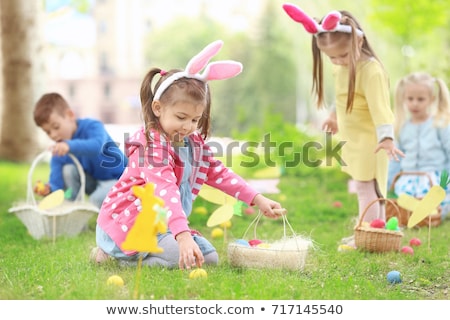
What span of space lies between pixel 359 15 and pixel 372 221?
987 centimetres

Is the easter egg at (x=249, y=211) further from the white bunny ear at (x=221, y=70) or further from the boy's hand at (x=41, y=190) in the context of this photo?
the white bunny ear at (x=221, y=70)

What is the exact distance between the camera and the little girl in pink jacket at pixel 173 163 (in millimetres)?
2645

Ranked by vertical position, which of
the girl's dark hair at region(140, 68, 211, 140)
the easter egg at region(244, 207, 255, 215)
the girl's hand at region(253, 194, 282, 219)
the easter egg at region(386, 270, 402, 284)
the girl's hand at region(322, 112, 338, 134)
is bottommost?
the easter egg at region(244, 207, 255, 215)

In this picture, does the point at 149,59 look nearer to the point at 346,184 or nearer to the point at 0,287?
the point at 346,184

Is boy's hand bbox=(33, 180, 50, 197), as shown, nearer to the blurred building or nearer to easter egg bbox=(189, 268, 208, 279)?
easter egg bbox=(189, 268, 208, 279)

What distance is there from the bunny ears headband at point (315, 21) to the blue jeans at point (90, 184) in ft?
5.29

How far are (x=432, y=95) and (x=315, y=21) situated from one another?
1608 mm

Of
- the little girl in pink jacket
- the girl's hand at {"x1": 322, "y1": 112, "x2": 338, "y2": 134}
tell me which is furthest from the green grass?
the girl's hand at {"x1": 322, "y1": 112, "x2": 338, "y2": 134}

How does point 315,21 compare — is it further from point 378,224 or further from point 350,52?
point 378,224

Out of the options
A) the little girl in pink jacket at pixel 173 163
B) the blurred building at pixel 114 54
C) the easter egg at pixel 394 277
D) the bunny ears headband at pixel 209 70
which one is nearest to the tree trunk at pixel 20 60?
the little girl in pink jacket at pixel 173 163

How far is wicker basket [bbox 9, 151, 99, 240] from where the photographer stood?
11.9 feet

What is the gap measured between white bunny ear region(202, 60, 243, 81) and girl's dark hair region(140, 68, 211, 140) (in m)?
0.05

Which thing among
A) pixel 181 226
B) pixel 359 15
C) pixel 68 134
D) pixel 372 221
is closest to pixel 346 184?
pixel 372 221

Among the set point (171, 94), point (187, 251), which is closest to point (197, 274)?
point (187, 251)
